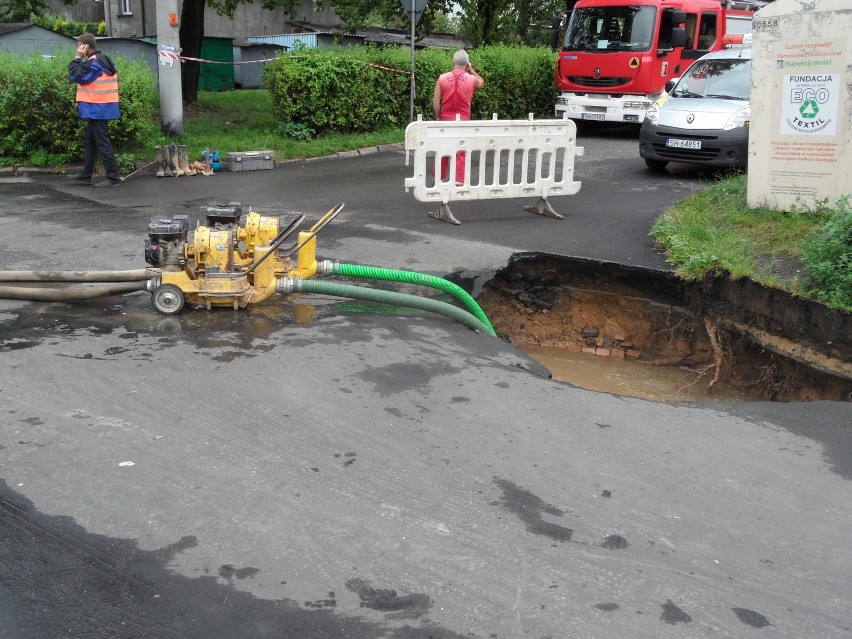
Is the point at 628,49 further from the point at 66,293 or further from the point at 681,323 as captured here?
the point at 66,293

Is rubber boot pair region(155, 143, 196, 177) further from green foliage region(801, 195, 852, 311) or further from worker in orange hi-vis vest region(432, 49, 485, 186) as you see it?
green foliage region(801, 195, 852, 311)

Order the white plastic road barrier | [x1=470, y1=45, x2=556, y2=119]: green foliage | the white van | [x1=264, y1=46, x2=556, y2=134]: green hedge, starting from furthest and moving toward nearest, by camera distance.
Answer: [x1=470, y1=45, x2=556, y2=119]: green foliage → [x1=264, y1=46, x2=556, y2=134]: green hedge → the white van → the white plastic road barrier

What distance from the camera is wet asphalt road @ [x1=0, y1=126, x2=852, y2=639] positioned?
350 cm

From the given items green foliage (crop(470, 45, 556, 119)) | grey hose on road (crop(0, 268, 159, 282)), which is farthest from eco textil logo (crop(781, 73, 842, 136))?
green foliage (crop(470, 45, 556, 119))

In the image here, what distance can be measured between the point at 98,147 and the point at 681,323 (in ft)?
28.4

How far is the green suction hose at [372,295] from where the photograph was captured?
676 cm

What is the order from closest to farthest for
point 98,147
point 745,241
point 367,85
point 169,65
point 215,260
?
point 215,260
point 745,241
point 98,147
point 169,65
point 367,85

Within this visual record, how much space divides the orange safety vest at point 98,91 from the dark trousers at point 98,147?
0.97 ft

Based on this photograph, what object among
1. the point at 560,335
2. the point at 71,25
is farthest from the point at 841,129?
the point at 71,25

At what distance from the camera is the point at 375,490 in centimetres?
436

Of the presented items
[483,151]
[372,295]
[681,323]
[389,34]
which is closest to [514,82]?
[483,151]

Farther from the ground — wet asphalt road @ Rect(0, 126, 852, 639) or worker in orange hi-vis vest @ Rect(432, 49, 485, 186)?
worker in orange hi-vis vest @ Rect(432, 49, 485, 186)

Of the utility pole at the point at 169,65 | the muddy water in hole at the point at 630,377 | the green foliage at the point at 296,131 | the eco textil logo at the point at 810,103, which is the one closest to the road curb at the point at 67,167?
the green foliage at the point at 296,131

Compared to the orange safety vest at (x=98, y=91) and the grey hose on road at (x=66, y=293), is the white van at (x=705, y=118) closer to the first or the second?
the orange safety vest at (x=98, y=91)
